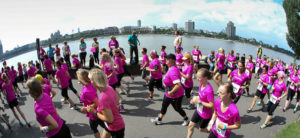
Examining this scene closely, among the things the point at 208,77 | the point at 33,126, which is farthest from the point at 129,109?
the point at 208,77

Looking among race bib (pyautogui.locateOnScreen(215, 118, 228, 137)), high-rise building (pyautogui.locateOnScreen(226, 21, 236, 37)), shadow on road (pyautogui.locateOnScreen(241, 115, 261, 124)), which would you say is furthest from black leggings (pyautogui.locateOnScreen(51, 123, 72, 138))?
high-rise building (pyautogui.locateOnScreen(226, 21, 236, 37))

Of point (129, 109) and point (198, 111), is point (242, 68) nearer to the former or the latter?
point (198, 111)

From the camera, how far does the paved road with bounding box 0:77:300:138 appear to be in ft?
14.4

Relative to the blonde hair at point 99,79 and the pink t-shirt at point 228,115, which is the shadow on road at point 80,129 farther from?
the pink t-shirt at point 228,115

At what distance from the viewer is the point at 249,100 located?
A: 6.58m

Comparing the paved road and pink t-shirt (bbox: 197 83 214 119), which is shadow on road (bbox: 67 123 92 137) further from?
pink t-shirt (bbox: 197 83 214 119)

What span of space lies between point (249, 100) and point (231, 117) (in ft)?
15.7

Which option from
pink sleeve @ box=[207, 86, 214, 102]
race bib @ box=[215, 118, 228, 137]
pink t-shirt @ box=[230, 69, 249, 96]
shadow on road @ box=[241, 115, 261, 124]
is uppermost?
pink sleeve @ box=[207, 86, 214, 102]

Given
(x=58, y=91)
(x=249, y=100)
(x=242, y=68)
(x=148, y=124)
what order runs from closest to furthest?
1. (x=148, y=124)
2. (x=242, y=68)
3. (x=249, y=100)
4. (x=58, y=91)

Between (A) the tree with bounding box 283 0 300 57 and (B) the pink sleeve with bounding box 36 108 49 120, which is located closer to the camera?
(B) the pink sleeve with bounding box 36 108 49 120

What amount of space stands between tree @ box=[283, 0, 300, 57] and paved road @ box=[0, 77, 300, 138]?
2460cm

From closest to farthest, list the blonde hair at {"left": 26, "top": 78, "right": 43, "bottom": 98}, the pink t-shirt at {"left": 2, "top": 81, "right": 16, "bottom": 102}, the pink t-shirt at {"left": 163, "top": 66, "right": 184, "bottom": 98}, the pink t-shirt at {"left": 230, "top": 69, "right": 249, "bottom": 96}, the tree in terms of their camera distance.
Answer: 1. the blonde hair at {"left": 26, "top": 78, "right": 43, "bottom": 98}
2. the pink t-shirt at {"left": 163, "top": 66, "right": 184, "bottom": 98}
3. the pink t-shirt at {"left": 2, "top": 81, "right": 16, "bottom": 102}
4. the pink t-shirt at {"left": 230, "top": 69, "right": 249, "bottom": 96}
5. the tree

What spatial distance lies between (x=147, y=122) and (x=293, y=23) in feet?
95.0

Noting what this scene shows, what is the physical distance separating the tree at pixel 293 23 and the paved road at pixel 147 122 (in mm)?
24596
